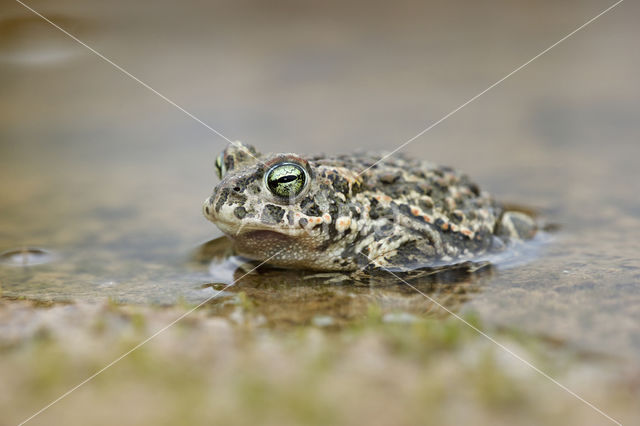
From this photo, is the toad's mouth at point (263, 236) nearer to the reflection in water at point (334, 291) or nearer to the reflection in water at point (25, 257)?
the reflection in water at point (334, 291)

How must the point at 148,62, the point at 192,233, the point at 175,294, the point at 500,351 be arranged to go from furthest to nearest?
the point at 148,62 → the point at 192,233 → the point at 175,294 → the point at 500,351

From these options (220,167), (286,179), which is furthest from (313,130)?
(286,179)

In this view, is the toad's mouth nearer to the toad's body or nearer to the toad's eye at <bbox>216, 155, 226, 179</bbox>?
the toad's body

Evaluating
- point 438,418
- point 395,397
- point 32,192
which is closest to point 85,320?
point 395,397

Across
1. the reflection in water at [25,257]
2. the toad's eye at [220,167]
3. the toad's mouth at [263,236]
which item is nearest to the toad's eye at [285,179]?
the toad's mouth at [263,236]

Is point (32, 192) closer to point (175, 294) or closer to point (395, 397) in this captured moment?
point (175, 294)

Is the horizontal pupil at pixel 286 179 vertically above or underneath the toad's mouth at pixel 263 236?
above
